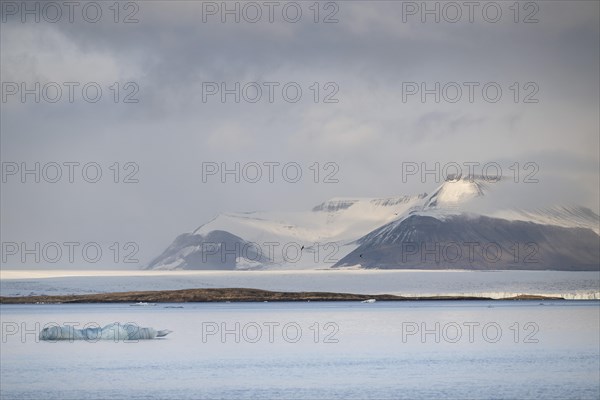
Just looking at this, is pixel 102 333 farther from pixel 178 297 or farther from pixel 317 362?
pixel 178 297

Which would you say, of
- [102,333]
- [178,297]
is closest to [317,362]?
[102,333]

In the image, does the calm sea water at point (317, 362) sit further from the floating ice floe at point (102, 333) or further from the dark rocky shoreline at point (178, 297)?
the dark rocky shoreline at point (178, 297)

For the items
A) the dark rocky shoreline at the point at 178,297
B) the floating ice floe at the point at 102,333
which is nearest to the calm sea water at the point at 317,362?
the floating ice floe at the point at 102,333

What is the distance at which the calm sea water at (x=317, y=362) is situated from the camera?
160ft

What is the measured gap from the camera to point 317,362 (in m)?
63.1

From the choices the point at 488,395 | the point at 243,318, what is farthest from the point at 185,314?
the point at 488,395

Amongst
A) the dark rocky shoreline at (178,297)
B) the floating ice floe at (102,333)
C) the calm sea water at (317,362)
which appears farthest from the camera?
the dark rocky shoreline at (178,297)

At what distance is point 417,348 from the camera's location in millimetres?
74125

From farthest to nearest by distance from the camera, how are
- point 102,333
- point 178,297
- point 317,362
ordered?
1. point 178,297
2. point 102,333
3. point 317,362

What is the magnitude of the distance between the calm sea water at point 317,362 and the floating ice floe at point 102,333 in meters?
0.66

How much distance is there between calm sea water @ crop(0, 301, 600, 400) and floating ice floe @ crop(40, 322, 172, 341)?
0.66m

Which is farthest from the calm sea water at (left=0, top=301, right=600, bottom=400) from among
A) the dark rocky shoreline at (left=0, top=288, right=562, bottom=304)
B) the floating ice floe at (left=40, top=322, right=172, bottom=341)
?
the dark rocky shoreline at (left=0, top=288, right=562, bottom=304)

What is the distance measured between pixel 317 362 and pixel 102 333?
69.3 ft

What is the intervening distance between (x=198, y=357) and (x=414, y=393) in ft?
71.4
